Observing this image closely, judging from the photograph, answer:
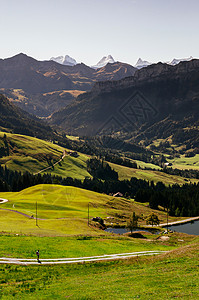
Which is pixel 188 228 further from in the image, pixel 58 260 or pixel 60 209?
pixel 58 260

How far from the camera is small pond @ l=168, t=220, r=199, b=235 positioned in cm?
14991

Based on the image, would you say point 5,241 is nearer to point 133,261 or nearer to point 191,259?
point 133,261

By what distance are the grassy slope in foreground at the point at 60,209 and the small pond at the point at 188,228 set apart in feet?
33.8

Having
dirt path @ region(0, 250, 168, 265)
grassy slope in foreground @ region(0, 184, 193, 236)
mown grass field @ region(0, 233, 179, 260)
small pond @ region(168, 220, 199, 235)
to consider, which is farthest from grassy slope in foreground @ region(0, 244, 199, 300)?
small pond @ region(168, 220, 199, 235)

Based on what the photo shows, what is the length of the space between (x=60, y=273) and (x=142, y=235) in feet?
252

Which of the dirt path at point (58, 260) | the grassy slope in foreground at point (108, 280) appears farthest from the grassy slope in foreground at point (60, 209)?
the grassy slope in foreground at point (108, 280)

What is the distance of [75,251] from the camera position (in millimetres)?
58219

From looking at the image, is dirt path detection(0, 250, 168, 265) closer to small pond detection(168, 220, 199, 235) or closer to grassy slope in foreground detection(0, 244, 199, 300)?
grassy slope in foreground detection(0, 244, 199, 300)

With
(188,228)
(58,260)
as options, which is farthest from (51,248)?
(188,228)

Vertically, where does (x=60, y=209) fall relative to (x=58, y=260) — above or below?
below

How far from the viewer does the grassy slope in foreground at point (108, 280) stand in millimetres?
30172

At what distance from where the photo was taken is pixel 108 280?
37094 mm

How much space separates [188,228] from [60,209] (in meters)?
77.5

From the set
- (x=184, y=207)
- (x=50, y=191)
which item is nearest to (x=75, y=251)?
(x=50, y=191)
